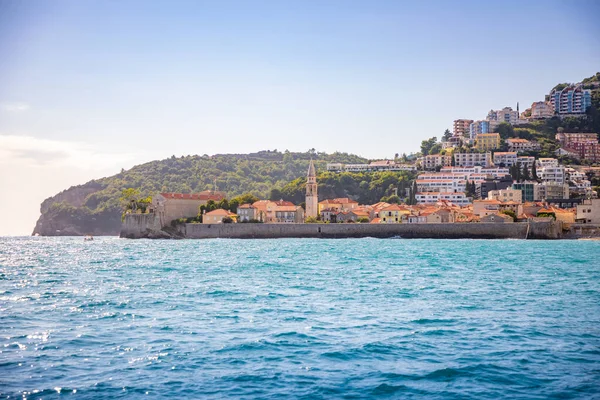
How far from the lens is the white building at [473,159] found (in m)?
153

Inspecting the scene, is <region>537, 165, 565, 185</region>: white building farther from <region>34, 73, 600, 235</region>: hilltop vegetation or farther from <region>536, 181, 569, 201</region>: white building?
<region>34, 73, 600, 235</region>: hilltop vegetation

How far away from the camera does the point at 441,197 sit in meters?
128

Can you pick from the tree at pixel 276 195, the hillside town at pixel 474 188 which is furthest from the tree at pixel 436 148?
the tree at pixel 276 195

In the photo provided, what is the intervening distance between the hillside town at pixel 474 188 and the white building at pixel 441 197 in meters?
0.18

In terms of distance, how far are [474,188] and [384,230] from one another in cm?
5430

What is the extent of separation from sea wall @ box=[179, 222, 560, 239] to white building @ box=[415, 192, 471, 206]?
149 ft

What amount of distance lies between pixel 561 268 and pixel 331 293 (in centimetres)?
1757

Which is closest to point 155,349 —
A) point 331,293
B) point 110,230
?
point 331,293

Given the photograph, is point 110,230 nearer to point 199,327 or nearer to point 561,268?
point 561,268

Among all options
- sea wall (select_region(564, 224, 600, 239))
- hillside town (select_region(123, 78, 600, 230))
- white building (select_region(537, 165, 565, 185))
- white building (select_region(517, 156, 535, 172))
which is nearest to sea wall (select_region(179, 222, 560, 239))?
sea wall (select_region(564, 224, 600, 239))

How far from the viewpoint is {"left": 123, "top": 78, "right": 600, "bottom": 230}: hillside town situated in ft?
305

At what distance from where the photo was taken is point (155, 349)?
47.1ft

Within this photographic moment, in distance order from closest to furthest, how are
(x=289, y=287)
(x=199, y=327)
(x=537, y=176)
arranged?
(x=199, y=327) → (x=289, y=287) → (x=537, y=176)

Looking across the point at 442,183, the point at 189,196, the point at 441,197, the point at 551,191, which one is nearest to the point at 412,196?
the point at 441,197
